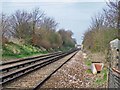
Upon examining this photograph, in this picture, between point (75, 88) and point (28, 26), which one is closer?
point (75, 88)

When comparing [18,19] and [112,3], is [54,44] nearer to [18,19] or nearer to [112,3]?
[18,19]

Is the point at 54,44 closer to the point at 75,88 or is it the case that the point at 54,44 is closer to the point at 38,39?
the point at 38,39

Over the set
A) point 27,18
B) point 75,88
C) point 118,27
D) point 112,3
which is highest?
point 27,18

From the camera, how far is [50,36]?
76438 millimetres

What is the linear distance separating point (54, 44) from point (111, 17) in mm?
61808

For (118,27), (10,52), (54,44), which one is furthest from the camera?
(54,44)

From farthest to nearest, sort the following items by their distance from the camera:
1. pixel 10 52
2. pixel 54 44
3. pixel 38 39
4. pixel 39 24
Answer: pixel 54 44
pixel 39 24
pixel 38 39
pixel 10 52

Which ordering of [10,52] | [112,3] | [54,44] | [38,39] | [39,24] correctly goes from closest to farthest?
[112,3]
[10,52]
[38,39]
[39,24]
[54,44]

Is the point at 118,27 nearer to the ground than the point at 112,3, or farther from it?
nearer to the ground

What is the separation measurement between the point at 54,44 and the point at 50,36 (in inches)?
199

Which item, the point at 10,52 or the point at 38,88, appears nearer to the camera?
the point at 38,88

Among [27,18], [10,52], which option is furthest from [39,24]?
[10,52]

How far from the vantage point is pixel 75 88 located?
1192 centimetres

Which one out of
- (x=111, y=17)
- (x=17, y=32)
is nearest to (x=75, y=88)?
(x=111, y=17)
